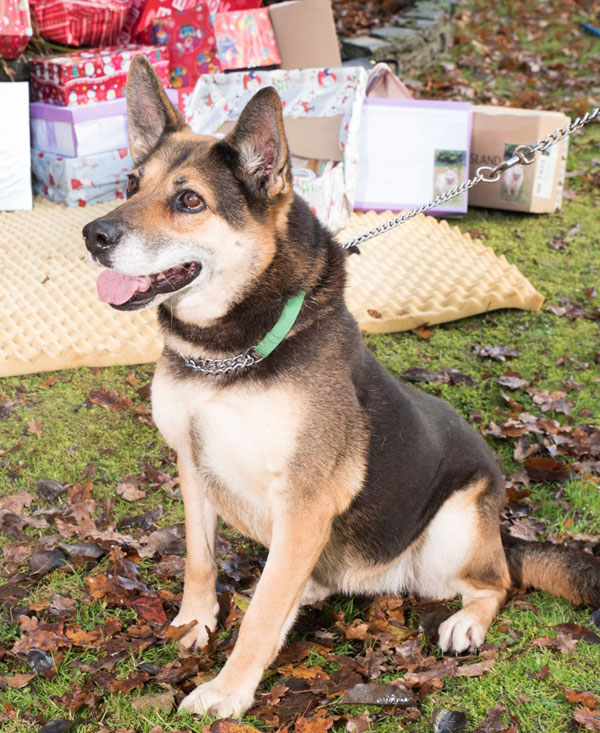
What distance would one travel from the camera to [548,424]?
13.4ft

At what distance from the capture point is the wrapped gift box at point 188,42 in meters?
6.95

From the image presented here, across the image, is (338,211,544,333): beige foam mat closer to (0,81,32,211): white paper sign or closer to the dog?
the dog

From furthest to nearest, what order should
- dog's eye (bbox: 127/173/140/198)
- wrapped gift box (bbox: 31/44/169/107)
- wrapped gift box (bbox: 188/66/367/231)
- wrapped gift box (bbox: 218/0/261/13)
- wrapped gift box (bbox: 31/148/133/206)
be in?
wrapped gift box (bbox: 218/0/261/13)
wrapped gift box (bbox: 31/148/133/206)
wrapped gift box (bbox: 31/44/169/107)
wrapped gift box (bbox: 188/66/367/231)
dog's eye (bbox: 127/173/140/198)

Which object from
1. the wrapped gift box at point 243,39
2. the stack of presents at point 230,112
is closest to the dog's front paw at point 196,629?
the stack of presents at point 230,112

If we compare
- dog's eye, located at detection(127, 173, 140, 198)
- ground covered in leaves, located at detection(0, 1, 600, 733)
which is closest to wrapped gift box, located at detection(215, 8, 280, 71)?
ground covered in leaves, located at detection(0, 1, 600, 733)

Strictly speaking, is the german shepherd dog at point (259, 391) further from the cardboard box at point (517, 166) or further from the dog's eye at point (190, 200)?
the cardboard box at point (517, 166)

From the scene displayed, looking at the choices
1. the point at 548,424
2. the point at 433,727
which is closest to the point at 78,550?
the point at 433,727

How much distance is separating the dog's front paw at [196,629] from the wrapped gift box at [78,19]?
18.1 ft

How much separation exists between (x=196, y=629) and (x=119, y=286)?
1212mm

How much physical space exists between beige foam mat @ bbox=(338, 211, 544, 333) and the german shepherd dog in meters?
2.27

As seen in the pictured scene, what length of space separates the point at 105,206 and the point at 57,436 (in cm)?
307

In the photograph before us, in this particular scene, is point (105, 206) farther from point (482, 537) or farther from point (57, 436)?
point (482, 537)

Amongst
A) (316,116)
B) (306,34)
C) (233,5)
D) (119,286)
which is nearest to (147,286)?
(119,286)

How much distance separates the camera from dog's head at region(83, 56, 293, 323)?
2309mm
